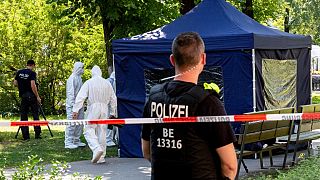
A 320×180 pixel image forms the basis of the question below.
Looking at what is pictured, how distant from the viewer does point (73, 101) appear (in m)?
13.8

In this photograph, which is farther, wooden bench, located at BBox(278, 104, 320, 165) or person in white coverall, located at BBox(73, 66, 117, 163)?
person in white coverall, located at BBox(73, 66, 117, 163)

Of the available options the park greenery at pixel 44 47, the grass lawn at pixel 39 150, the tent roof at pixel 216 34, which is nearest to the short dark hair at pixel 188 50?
the tent roof at pixel 216 34

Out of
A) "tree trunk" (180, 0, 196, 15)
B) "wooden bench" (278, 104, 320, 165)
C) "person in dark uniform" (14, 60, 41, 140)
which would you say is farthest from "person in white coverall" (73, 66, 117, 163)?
"tree trunk" (180, 0, 196, 15)

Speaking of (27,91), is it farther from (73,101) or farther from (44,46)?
(44,46)

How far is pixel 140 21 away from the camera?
15500mm

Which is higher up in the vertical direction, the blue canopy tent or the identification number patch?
the blue canopy tent

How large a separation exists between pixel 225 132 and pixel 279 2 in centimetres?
2742

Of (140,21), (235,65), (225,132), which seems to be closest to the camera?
(225,132)

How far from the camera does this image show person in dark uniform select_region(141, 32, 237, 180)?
3896 mm

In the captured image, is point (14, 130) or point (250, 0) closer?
point (14, 130)

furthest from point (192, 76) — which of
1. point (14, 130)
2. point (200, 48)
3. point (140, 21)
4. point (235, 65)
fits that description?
point (14, 130)

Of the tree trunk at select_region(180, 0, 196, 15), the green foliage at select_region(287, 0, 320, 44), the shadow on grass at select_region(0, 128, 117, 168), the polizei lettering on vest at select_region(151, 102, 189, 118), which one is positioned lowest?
the shadow on grass at select_region(0, 128, 117, 168)

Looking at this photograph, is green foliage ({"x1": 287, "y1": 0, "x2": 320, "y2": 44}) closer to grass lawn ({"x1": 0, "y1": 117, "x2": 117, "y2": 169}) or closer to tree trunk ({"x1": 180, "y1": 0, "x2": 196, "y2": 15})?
tree trunk ({"x1": 180, "y1": 0, "x2": 196, "y2": 15})

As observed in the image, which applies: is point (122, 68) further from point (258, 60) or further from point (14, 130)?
point (14, 130)
